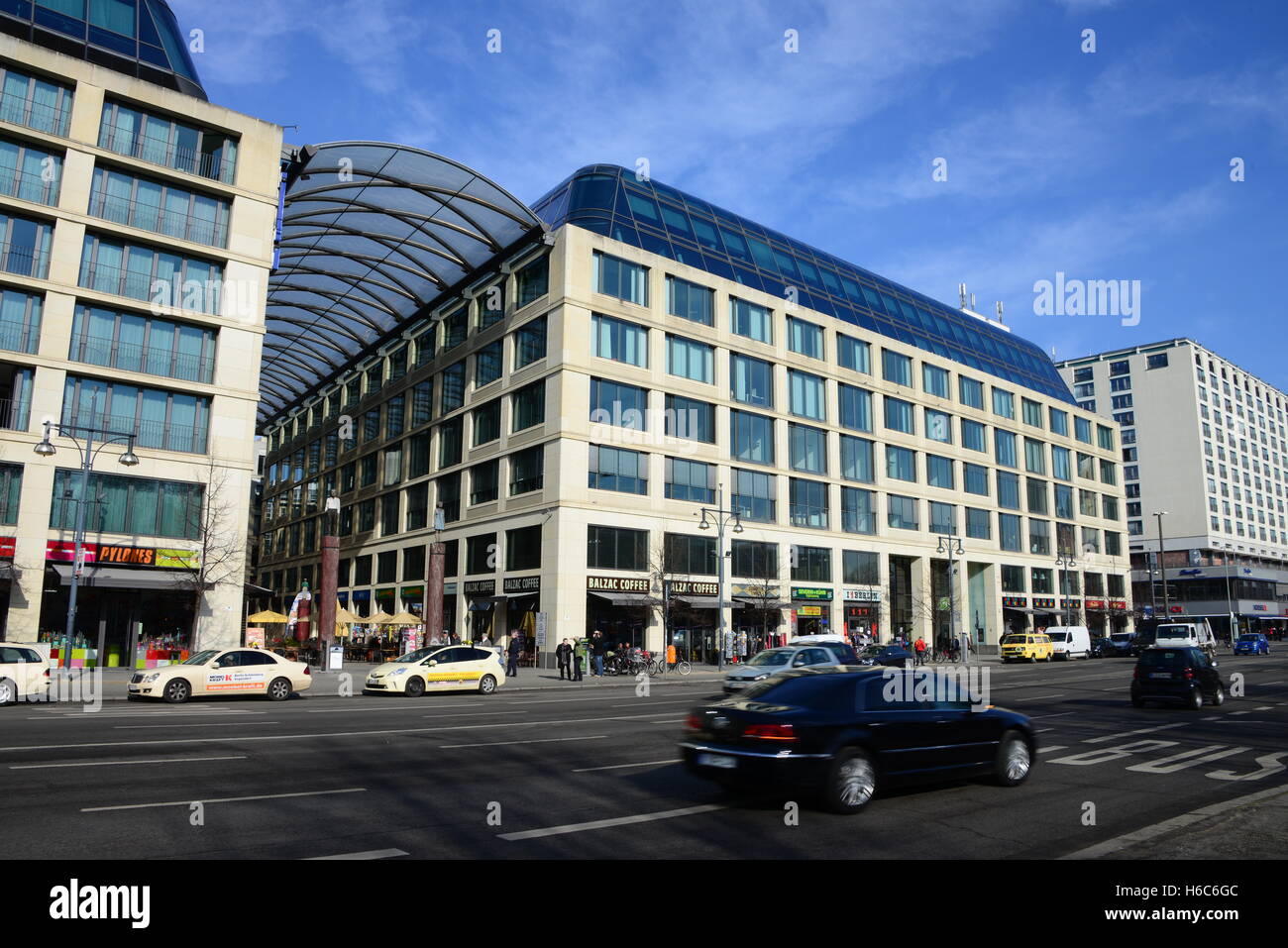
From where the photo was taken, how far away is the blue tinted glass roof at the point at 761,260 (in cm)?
4838

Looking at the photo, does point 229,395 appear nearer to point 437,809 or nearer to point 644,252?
point 644,252

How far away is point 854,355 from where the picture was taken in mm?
58250

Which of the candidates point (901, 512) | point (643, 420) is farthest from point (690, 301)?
point (901, 512)

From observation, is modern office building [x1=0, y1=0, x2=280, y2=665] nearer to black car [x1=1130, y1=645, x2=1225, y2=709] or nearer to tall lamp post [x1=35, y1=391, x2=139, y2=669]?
tall lamp post [x1=35, y1=391, x2=139, y2=669]

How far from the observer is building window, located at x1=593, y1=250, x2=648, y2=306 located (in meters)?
45.4

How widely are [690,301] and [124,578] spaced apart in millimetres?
30675

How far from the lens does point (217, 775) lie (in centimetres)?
1061

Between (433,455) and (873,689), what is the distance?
50.1 metres

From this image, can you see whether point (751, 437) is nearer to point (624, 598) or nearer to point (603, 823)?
point (624, 598)

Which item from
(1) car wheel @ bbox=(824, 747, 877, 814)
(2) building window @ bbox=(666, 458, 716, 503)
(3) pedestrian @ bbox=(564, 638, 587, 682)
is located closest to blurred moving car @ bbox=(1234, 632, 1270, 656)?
(2) building window @ bbox=(666, 458, 716, 503)

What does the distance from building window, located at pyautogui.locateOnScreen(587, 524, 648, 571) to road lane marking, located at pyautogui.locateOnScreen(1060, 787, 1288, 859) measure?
34328mm

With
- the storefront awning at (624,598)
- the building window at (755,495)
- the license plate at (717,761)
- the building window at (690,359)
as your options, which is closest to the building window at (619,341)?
the building window at (690,359)

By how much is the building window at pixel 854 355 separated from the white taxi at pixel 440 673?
36196 millimetres

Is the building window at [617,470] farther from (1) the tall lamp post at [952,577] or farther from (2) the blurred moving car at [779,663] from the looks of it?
(1) the tall lamp post at [952,577]
